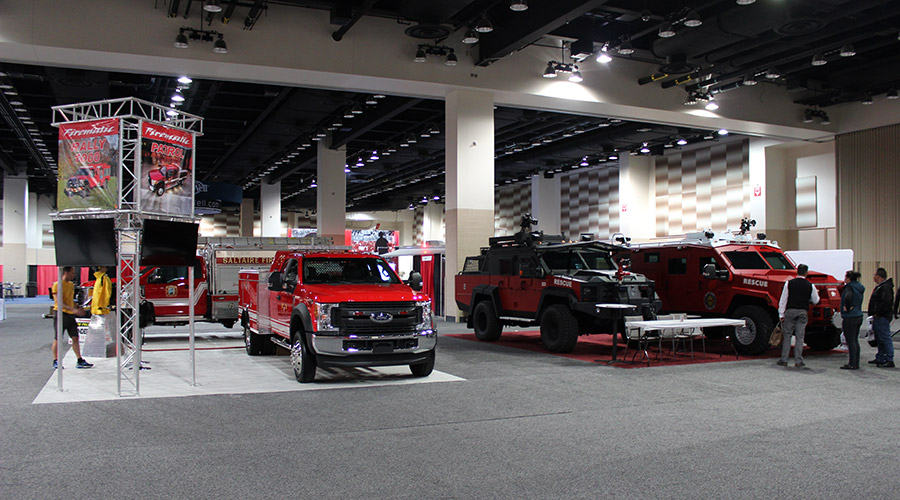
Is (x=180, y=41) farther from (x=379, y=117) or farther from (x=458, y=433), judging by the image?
(x=458, y=433)

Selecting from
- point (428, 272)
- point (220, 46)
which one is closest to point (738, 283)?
point (220, 46)

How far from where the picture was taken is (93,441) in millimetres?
6523

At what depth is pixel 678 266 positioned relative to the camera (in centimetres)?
1445

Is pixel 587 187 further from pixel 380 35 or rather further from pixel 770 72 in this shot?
pixel 380 35

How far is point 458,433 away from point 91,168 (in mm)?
5410

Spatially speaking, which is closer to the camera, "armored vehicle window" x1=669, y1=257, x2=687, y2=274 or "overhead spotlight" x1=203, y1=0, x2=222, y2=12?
"overhead spotlight" x1=203, y1=0, x2=222, y2=12

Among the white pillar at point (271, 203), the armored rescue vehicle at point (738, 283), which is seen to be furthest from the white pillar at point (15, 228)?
the armored rescue vehicle at point (738, 283)

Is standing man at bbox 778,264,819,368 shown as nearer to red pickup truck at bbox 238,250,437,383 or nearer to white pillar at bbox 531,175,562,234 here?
red pickup truck at bbox 238,250,437,383

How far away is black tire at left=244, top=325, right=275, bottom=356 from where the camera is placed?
1277 cm

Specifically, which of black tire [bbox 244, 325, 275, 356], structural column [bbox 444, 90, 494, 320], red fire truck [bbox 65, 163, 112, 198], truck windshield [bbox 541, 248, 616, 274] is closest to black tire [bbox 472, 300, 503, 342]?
truck windshield [bbox 541, 248, 616, 274]

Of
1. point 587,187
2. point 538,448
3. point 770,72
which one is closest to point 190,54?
point 538,448

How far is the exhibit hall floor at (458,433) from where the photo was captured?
519cm

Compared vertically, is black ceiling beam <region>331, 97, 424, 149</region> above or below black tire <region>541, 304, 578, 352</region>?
above

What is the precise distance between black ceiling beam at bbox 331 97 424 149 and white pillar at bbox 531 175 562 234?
12872 millimetres
